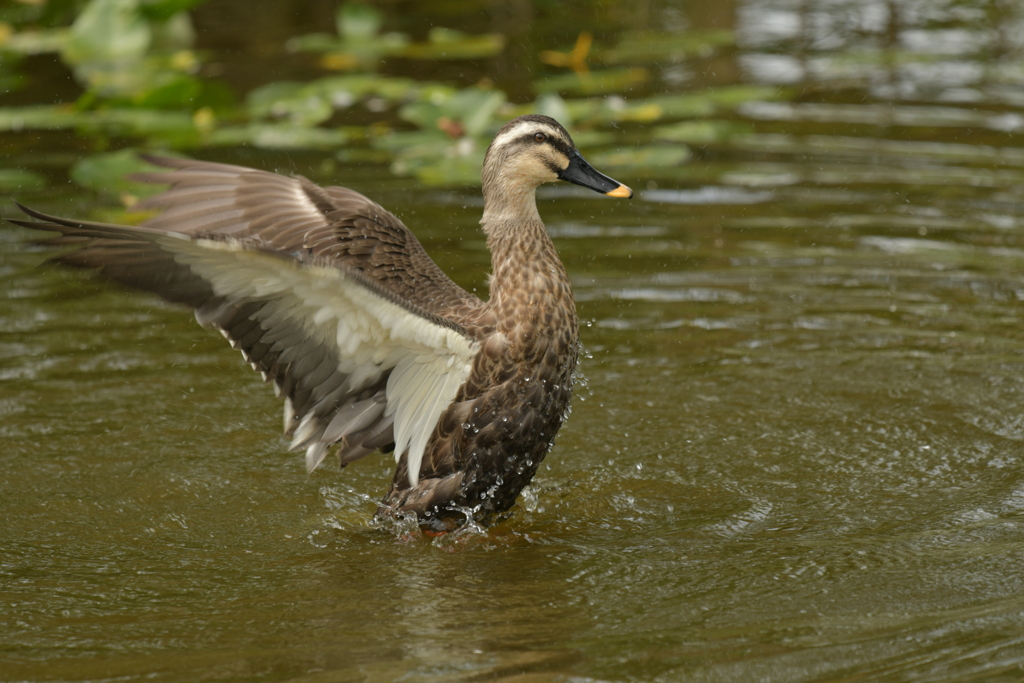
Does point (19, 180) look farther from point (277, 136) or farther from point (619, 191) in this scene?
point (619, 191)

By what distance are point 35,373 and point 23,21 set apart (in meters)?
6.26

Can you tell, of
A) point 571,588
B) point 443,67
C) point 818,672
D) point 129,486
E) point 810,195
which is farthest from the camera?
point 443,67

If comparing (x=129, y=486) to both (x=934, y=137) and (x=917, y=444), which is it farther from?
(x=934, y=137)

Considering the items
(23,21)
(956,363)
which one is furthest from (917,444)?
(23,21)

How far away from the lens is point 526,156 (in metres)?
4.73

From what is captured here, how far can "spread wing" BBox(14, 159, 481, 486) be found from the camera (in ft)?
12.8

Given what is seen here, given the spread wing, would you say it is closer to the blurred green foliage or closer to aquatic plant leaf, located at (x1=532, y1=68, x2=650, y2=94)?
the blurred green foliage

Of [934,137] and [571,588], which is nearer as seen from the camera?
[571,588]

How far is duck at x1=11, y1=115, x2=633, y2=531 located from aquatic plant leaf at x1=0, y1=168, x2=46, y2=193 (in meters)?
3.28

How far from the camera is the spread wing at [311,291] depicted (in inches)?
154

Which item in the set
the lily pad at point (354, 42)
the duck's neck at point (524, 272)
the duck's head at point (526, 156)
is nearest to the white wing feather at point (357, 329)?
the duck's neck at point (524, 272)

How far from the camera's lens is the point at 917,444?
5.12m

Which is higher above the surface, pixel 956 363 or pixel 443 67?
pixel 443 67

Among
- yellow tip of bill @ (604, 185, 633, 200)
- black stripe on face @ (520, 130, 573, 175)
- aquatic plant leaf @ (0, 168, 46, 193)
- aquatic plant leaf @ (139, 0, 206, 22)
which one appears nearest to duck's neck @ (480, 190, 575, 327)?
black stripe on face @ (520, 130, 573, 175)
